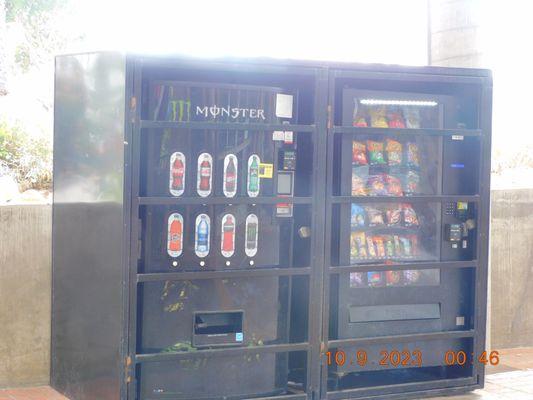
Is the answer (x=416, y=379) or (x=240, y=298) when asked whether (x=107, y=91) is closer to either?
(x=240, y=298)

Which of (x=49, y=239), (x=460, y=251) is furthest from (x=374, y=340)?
(x=49, y=239)

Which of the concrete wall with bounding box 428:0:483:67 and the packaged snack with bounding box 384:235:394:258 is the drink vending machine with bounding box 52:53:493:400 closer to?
the packaged snack with bounding box 384:235:394:258

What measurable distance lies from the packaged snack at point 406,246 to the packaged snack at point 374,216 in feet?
0.64

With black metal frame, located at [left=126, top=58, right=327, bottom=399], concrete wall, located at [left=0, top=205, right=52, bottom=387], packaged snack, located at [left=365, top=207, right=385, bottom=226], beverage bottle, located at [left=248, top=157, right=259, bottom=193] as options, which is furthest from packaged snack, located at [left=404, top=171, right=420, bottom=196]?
concrete wall, located at [left=0, top=205, right=52, bottom=387]

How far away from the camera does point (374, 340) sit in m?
4.88

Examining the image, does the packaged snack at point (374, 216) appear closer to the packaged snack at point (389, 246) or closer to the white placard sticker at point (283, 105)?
the packaged snack at point (389, 246)

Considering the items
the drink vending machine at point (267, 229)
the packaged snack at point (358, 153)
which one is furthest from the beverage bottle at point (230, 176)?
the packaged snack at point (358, 153)

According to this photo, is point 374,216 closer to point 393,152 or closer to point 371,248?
point 371,248

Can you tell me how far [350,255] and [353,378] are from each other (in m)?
0.93

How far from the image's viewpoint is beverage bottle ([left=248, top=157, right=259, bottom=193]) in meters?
4.54

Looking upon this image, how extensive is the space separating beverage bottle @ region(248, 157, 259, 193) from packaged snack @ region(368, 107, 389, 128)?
90 centimetres

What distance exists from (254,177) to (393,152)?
1049 millimetres

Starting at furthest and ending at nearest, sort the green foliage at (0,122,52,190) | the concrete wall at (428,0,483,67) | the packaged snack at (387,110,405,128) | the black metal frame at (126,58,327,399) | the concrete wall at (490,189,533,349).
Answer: the green foliage at (0,122,52,190)
the concrete wall at (490,189,533,349)
the concrete wall at (428,0,483,67)
the packaged snack at (387,110,405,128)
the black metal frame at (126,58,327,399)

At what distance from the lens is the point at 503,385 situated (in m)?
5.47
